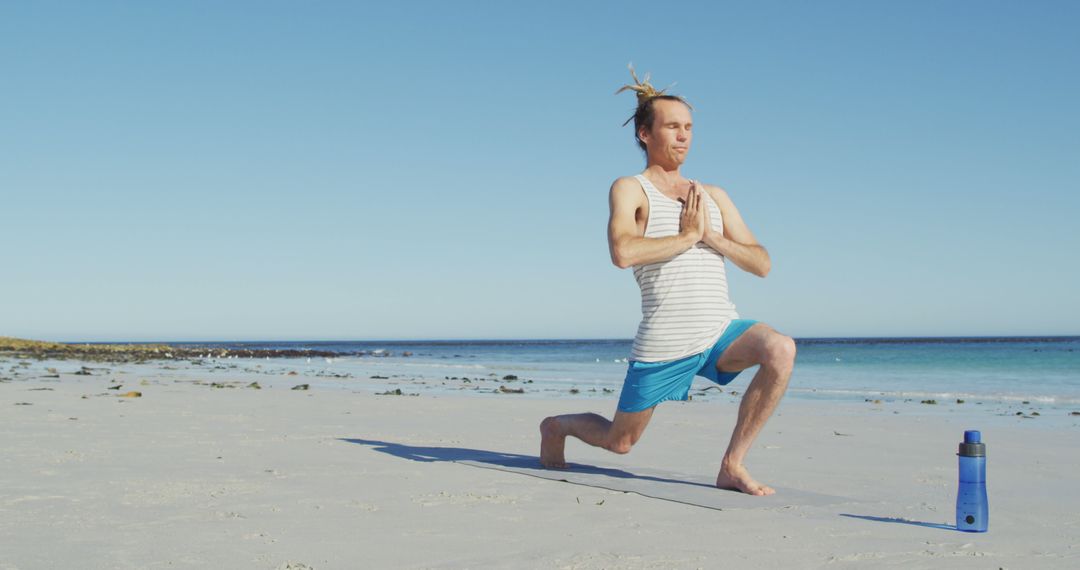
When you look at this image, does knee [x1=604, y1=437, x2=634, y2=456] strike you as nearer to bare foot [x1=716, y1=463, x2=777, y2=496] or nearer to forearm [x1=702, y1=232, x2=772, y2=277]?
bare foot [x1=716, y1=463, x2=777, y2=496]

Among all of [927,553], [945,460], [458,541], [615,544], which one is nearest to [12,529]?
[458,541]

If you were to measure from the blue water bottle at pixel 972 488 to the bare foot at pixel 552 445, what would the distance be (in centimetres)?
240

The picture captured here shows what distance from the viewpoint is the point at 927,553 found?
3434mm

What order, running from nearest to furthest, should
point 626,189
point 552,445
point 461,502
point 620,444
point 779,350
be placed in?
point 461,502 < point 779,350 < point 626,189 < point 620,444 < point 552,445

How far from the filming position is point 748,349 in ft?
15.2

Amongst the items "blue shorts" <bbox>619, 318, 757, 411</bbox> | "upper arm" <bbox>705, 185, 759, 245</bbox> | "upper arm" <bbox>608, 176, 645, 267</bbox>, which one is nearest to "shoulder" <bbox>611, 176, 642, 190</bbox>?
"upper arm" <bbox>608, 176, 645, 267</bbox>

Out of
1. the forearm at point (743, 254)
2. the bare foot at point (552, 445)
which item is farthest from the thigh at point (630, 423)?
the forearm at point (743, 254)

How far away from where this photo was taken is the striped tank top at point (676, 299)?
476 centimetres

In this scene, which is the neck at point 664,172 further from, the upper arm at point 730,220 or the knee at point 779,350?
the knee at point 779,350

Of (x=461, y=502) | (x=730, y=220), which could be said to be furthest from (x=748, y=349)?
(x=461, y=502)

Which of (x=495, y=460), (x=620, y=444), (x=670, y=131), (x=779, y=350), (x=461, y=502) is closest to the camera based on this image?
(x=461, y=502)

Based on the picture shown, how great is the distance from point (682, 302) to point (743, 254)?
443mm

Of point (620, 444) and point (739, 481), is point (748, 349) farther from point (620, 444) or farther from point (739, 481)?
point (620, 444)

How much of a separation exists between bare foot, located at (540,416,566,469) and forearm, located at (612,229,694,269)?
139 cm
